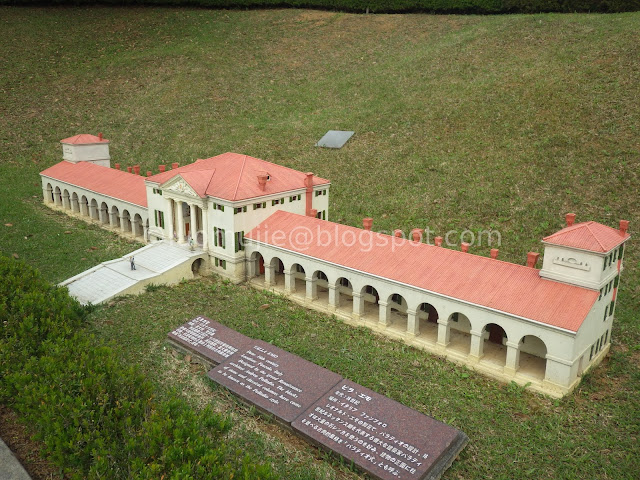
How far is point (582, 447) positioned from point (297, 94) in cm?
4710

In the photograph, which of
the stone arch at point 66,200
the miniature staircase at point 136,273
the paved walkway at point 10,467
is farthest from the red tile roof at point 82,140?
the paved walkway at point 10,467

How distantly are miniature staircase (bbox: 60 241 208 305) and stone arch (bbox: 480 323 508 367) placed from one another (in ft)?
49.3

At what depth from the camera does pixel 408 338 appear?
21.9 metres

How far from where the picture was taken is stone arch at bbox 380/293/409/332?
22.6 m

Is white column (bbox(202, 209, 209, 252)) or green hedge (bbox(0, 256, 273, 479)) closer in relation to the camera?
green hedge (bbox(0, 256, 273, 479))

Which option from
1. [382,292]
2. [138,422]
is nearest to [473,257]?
[382,292]

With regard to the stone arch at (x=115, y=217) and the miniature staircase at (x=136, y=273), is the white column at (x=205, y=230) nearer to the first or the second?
the miniature staircase at (x=136, y=273)

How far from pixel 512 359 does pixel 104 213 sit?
97.6 ft

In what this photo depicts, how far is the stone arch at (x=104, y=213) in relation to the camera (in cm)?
3688

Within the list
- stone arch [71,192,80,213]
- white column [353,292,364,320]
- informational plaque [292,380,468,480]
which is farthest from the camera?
stone arch [71,192,80,213]

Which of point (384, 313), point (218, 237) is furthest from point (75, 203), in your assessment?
point (384, 313)

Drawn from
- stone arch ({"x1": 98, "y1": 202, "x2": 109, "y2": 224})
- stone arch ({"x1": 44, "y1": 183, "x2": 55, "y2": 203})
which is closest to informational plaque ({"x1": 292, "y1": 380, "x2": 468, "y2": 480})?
stone arch ({"x1": 98, "y1": 202, "x2": 109, "y2": 224})

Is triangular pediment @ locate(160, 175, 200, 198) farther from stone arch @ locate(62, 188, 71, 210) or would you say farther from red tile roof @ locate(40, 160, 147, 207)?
stone arch @ locate(62, 188, 71, 210)

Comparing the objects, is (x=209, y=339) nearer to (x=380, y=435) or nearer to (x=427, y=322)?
(x=380, y=435)
